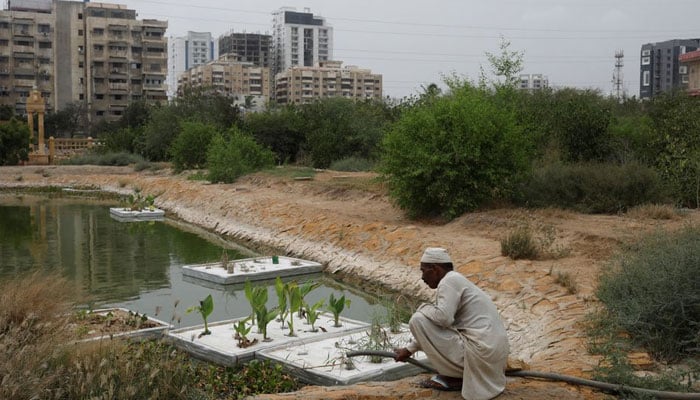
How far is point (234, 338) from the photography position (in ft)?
31.2

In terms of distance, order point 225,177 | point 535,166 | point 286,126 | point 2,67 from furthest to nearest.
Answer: point 2,67 → point 286,126 → point 225,177 → point 535,166

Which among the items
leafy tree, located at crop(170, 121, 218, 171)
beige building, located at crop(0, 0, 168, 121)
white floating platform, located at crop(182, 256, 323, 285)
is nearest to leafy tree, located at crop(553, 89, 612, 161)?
white floating platform, located at crop(182, 256, 323, 285)

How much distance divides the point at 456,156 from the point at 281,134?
95.4ft

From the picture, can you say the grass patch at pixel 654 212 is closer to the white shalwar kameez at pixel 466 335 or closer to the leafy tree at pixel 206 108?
the white shalwar kameez at pixel 466 335

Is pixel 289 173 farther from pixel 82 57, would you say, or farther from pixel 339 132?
pixel 82 57

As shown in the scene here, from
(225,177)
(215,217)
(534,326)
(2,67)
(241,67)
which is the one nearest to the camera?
(534,326)

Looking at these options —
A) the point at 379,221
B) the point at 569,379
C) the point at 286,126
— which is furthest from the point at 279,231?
the point at 286,126

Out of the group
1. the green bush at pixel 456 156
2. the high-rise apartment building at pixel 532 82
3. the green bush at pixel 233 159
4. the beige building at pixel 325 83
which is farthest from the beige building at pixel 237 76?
the green bush at pixel 456 156

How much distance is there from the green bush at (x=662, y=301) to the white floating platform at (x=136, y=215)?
20.4 metres

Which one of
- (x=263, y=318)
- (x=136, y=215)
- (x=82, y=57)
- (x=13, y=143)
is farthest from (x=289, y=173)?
(x=82, y=57)

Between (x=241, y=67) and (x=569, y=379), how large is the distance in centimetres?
14509

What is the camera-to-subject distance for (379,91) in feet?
491

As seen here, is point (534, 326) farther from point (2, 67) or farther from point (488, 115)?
point (2, 67)

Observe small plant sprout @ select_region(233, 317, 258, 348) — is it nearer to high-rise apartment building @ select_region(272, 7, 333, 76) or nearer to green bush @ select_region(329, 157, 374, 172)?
green bush @ select_region(329, 157, 374, 172)
